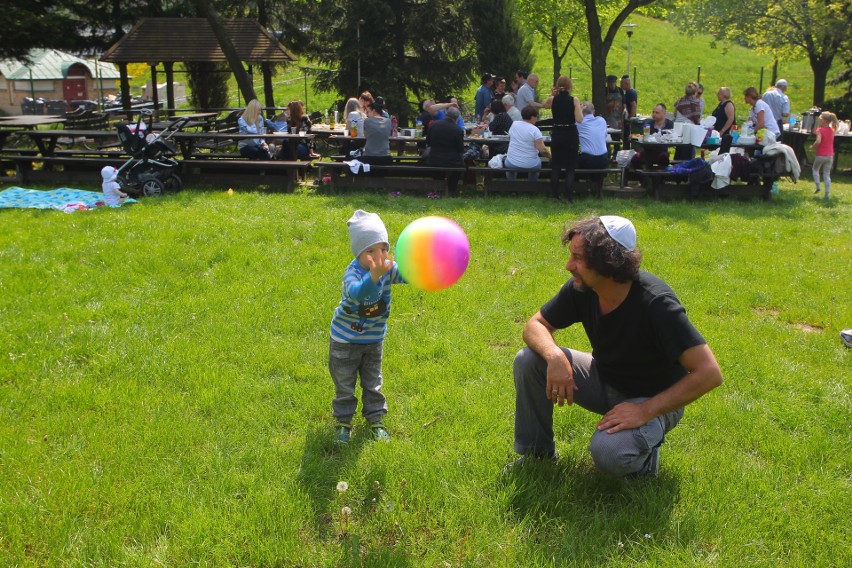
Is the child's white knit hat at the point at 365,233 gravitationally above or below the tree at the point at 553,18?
below

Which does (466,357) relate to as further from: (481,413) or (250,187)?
(250,187)

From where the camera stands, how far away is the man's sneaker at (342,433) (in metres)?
4.07

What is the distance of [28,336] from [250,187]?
7331mm

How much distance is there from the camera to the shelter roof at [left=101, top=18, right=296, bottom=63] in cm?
2012

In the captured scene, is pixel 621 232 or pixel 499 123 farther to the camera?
pixel 499 123

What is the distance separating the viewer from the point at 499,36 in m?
25.8

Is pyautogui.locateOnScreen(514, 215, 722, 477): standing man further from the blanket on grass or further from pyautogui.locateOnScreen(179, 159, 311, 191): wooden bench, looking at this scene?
pyautogui.locateOnScreen(179, 159, 311, 191): wooden bench

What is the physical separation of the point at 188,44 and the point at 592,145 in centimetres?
1357

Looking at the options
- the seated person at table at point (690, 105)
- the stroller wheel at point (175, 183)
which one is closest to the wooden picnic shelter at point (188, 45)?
the stroller wheel at point (175, 183)

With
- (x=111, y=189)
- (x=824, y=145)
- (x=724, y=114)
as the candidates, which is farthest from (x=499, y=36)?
(x=111, y=189)

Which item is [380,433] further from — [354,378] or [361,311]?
[361,311]

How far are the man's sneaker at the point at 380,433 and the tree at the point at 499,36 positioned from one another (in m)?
22.1

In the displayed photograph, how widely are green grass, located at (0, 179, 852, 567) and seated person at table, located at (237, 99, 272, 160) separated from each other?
17.5 feet

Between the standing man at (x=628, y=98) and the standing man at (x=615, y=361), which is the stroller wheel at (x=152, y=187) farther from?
the standing man at (x=628, y=98)
